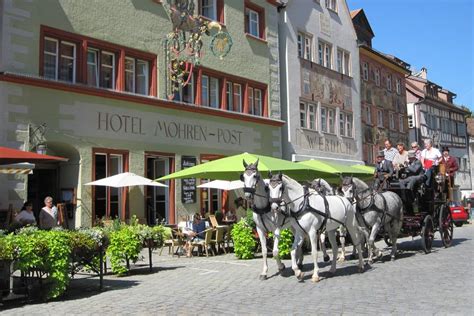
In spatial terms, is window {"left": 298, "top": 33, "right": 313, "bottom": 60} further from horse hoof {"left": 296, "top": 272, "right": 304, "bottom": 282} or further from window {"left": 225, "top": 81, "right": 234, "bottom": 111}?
horse hoof {"left": 296, "top": 272, "right": 304, "bottom": 282}

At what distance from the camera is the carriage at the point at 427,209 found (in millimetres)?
14109

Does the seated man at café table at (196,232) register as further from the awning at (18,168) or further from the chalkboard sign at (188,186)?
the awning at (18,168)

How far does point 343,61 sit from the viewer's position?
32531 mm

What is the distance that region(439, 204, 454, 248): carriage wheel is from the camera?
15.1m

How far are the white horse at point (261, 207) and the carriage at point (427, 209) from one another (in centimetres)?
481

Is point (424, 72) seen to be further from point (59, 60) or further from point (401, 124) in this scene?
point (59, 60)

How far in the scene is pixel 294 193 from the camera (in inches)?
410

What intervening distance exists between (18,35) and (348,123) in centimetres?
2153

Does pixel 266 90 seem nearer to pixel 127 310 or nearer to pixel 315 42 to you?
pixel 315 42

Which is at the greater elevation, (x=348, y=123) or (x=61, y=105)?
(x=348, y=123)

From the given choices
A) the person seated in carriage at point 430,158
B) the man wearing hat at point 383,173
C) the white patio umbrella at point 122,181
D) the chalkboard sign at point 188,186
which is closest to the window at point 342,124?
the chalkboard sign at point 188,186

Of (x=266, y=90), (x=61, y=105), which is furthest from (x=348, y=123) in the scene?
(x=61, y=105)

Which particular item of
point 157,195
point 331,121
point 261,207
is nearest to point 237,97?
point 157,195

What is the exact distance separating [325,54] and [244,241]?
63.4ft
